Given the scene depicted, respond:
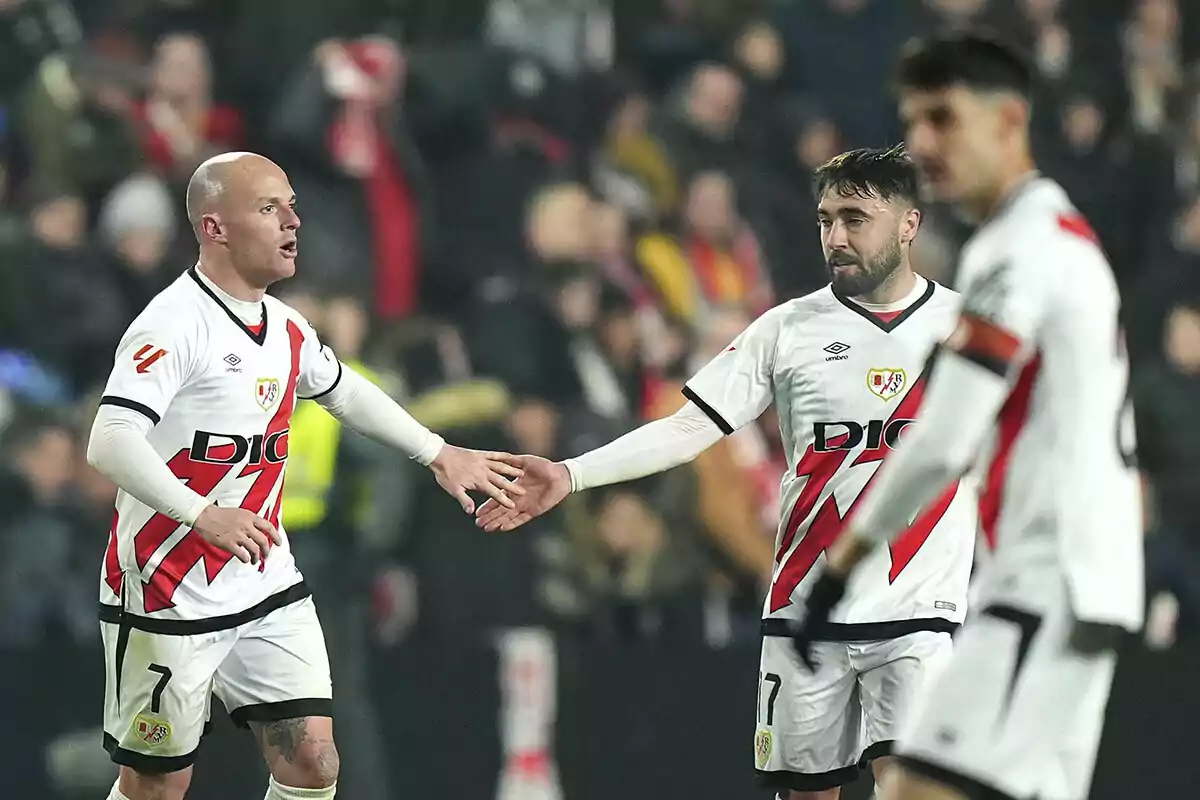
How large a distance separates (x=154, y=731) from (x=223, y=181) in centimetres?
165

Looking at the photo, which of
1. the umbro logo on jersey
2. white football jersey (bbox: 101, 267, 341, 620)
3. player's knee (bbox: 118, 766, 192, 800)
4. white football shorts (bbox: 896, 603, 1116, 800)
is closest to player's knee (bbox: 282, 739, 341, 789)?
player's knee (bbox: 118, 766, 192, 800)

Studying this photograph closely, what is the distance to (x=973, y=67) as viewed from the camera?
3.78 meters

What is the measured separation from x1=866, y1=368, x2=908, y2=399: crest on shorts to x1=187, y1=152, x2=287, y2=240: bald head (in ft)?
6.20

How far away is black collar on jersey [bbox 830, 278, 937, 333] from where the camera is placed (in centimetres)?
531

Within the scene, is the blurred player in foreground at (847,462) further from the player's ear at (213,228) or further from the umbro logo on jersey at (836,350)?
the player's ear at (213,228)

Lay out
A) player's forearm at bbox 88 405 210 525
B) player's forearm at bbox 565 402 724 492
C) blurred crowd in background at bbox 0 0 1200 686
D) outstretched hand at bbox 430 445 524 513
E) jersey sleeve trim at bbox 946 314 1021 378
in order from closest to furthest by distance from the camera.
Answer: jersey sleeve trim at bbox 946 314 1021 378 → player's forearm at bbox 88 405 210 525 → player's forearm at bbox 565 402 724 492 → outstretched hand at bbox 430 445 524 513 → blurred crowd in background at bbox 0 0 1200 686

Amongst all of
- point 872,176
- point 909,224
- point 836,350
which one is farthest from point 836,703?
point 872,176

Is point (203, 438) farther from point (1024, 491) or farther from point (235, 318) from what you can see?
point (1024, 491)

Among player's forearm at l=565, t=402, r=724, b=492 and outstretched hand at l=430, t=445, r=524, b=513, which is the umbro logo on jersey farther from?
outstretched hand at l=430, t=445, r=524, b=513

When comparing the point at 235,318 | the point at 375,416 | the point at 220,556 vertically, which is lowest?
the point at 220,556

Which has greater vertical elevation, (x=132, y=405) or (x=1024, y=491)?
(x=132, y=405)

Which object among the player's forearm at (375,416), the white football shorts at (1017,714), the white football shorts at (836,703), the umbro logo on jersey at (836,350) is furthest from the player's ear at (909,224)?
the white football shorts at (1017,714)

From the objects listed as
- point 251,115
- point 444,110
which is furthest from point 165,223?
point 444,110

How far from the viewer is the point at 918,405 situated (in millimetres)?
5250
